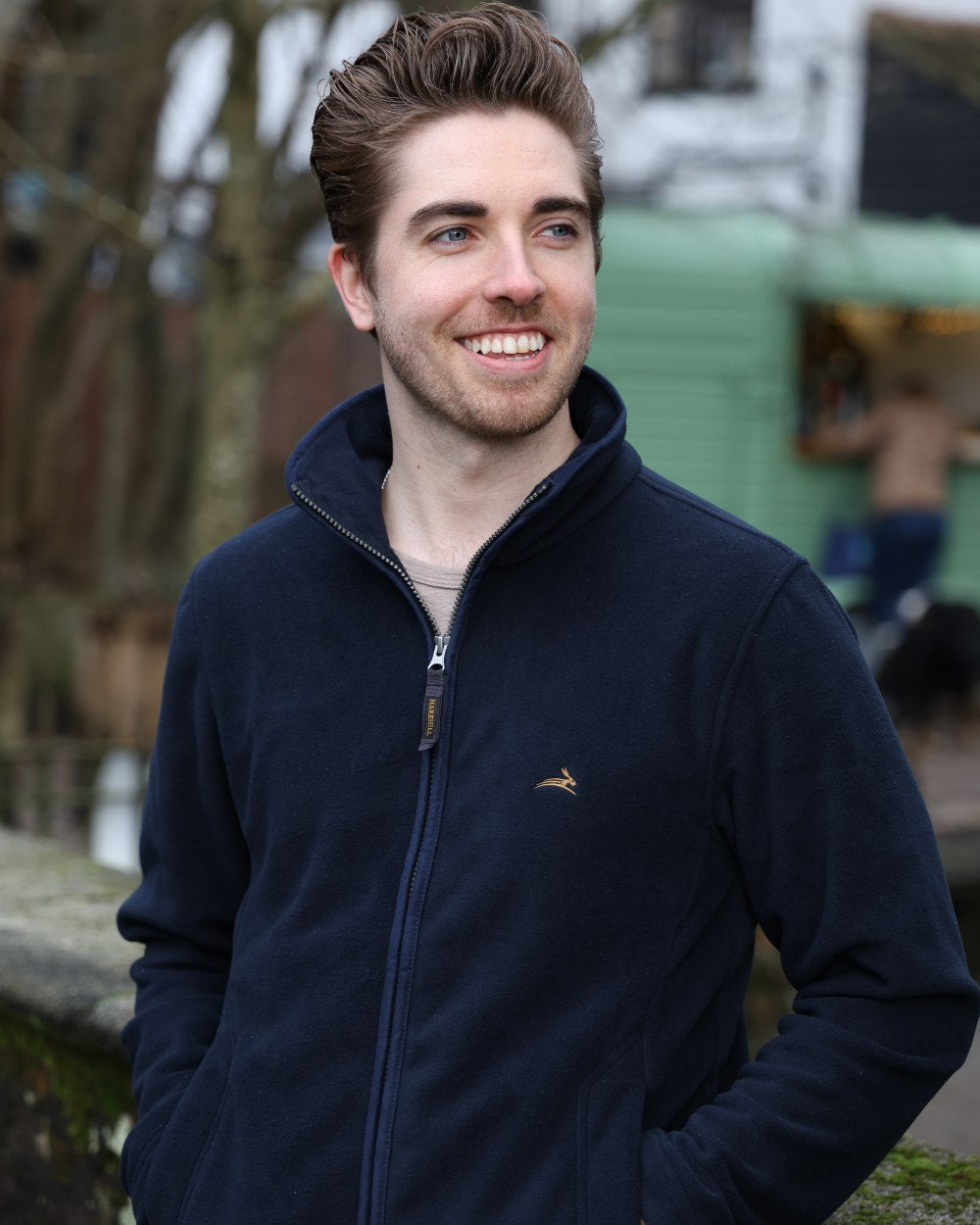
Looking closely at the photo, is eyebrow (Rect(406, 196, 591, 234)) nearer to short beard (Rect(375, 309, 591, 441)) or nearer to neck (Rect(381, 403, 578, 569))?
short beard (Rect(375, 309, 591, 441))

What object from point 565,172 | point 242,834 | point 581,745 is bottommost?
point 242,834

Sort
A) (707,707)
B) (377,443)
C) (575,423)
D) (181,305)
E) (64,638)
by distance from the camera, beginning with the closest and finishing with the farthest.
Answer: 1. (707,707)
2. (575,423)
3. (377,443)
4. (64,638)
5. (181,305)

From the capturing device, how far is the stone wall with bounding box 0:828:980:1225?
2.84m

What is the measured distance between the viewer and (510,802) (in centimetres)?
191

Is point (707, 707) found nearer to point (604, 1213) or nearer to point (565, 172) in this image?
point (604, 1213)

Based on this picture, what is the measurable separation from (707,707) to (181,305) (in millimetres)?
13831

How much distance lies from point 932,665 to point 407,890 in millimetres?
8963

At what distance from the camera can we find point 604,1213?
178cm

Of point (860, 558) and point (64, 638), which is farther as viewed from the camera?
point (860, 558)

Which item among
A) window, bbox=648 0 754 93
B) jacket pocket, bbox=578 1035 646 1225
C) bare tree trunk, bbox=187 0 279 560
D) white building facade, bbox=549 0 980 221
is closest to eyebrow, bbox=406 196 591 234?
jacket pocket, bbox=578 1035 646 1225

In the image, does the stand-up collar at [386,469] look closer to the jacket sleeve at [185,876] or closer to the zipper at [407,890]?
the zipper at [407,890]

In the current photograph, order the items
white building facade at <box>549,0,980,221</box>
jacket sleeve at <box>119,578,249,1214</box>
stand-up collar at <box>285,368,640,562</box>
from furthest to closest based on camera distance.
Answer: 1. white building facade at <box>549,0,980,221</box>
2. jacket sleeve at <box>119,578,249,1214</box>
3. stand-up collar at <box>285,368,640,562</box>

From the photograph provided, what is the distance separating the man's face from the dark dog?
8476 millimetres

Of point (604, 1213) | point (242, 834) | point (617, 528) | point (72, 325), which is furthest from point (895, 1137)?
point (72, 325)
